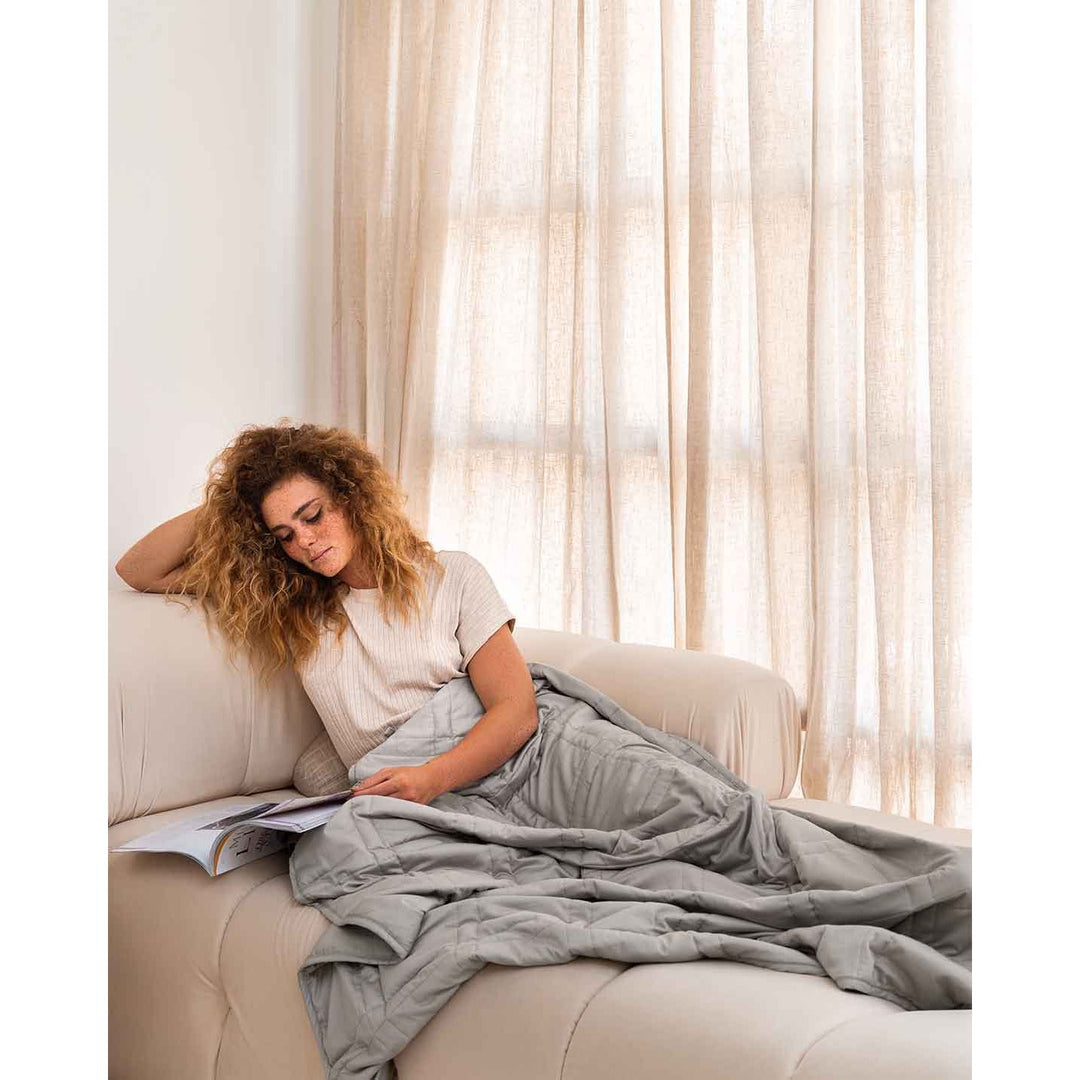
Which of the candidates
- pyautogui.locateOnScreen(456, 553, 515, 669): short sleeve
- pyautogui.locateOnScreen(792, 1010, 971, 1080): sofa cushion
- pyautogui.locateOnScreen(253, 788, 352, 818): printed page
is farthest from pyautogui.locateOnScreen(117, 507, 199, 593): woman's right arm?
pyautogui.locateOnScreen(792, 1010, 971, 1080): sofa cushion

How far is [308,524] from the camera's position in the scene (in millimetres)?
1985

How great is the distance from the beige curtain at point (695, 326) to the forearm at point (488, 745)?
2.10 ft

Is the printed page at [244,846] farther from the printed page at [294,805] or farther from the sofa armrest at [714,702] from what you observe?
the sofa armrest at [714,702]

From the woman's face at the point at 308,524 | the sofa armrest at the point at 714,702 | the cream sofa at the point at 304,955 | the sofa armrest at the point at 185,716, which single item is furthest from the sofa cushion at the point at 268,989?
the sofa armrest at the point at 714,702

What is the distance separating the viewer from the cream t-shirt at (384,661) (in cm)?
194

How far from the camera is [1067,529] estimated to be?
37cm

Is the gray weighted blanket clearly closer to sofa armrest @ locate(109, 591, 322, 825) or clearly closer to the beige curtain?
sofa armrest @ locate(109, 591, 322, 825)

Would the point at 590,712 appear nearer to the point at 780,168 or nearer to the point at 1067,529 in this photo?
the point at 780,168

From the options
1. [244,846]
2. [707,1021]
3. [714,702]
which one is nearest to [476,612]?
[714,702]

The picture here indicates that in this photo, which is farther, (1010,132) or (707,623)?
(707,623)

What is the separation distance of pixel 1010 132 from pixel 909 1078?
37.2 inches

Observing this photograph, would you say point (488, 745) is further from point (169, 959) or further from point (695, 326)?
point (695, 326)

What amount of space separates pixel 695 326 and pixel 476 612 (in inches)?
32.1
